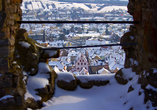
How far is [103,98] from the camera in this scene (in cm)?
331

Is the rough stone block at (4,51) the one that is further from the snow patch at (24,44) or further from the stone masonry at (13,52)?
the snow patch at (24,44)

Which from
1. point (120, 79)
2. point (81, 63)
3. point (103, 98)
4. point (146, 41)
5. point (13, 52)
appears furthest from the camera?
point (81, 63)

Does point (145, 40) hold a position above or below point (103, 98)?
above

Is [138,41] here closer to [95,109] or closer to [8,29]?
[95,109]

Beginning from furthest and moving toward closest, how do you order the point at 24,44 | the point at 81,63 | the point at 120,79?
the point at 81,63 < the point at 120,79 < the point at 24,44

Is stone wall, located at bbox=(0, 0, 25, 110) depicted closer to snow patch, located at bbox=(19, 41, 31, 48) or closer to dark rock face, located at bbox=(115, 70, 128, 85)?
snow patch, located at bbox=(19, 41, 31, 48)

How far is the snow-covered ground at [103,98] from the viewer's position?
103 inches

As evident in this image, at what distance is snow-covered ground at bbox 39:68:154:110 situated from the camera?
2.62 m

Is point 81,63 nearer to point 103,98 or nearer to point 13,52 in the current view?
point 103,98

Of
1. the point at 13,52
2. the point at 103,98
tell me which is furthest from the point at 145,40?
the point at 13,52

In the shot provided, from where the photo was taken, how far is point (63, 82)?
3.59m

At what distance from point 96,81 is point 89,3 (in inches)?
1804

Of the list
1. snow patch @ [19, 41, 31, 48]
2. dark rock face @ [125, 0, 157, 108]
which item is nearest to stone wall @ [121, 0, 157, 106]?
dark rock face @ [125, 0, 157, 108]

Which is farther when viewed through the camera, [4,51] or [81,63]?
[81,63]
